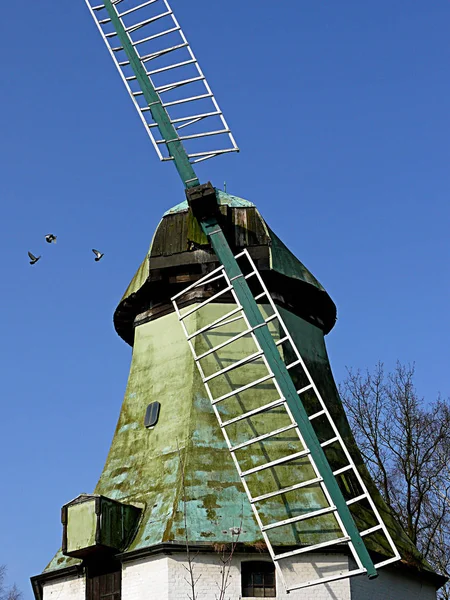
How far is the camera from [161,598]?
42.9ft

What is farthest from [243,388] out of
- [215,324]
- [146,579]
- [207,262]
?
[146,579]

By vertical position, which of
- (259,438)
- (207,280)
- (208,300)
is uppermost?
(207,280)

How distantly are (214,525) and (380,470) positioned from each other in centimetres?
982

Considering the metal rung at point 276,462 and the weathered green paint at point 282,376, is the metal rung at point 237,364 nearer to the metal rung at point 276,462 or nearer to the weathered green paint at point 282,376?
the weathered green paint at point 282,376

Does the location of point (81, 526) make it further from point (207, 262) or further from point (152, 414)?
point (207, 262)

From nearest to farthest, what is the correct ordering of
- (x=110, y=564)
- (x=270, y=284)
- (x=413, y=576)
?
(x=110, y=564)
(x=413, y=576)
(x=270, y=284)

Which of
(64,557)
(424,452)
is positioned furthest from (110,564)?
(424,452)

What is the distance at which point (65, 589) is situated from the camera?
48.1 ft

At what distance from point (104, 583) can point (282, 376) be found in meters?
3.75

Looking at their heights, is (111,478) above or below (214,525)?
above

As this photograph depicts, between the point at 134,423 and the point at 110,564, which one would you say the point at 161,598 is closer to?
the point at 110,564

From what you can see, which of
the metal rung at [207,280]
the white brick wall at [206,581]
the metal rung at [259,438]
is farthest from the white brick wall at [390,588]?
the metal rung at [207,280]

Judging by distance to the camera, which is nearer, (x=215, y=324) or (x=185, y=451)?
(x=185, y=451)

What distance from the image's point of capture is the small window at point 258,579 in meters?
13.3
